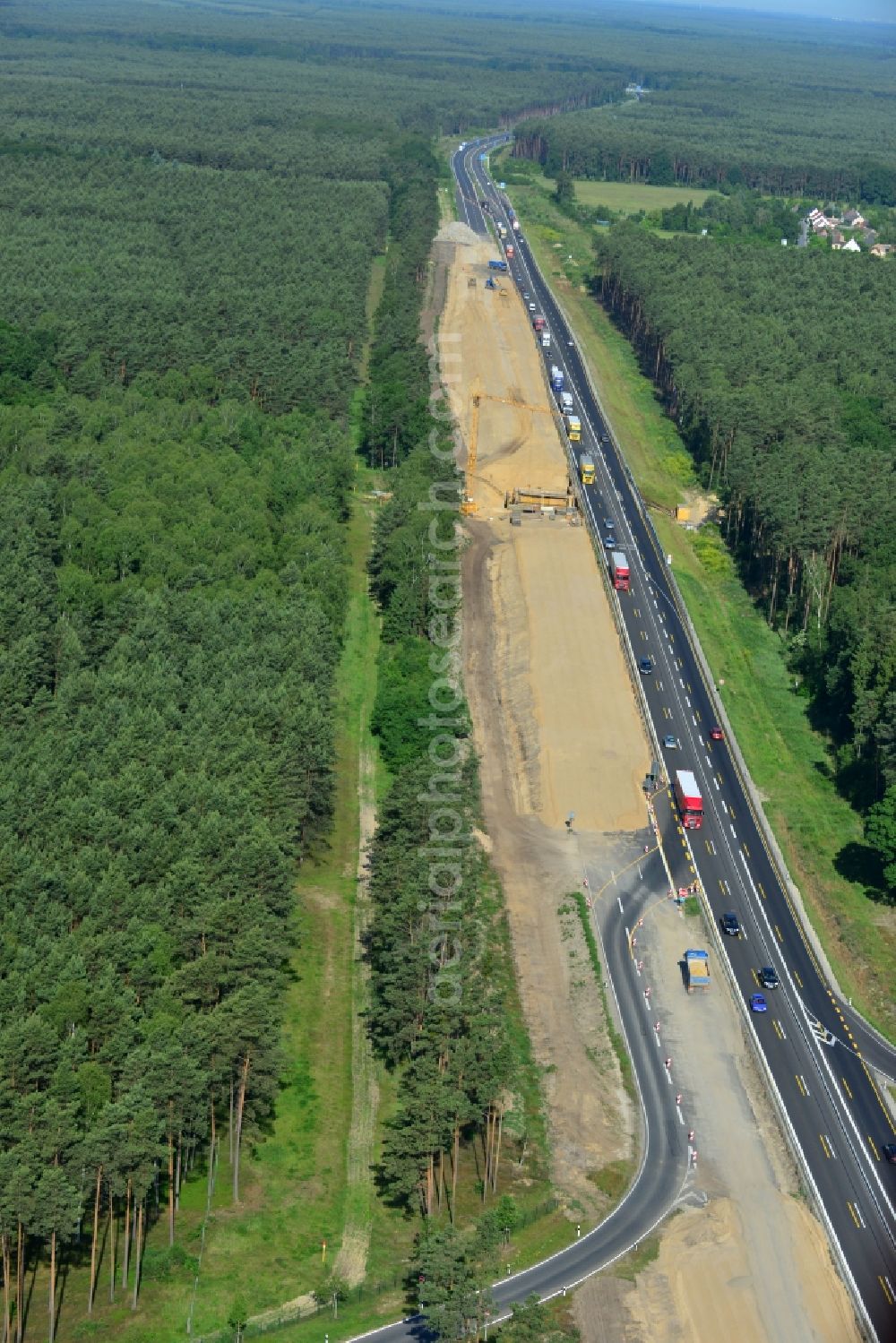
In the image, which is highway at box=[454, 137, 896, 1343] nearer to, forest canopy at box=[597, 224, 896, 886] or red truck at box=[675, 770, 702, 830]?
red truck at box=[675, 770, 702, 830]

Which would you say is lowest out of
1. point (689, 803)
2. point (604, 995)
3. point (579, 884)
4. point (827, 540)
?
point (579, 884)

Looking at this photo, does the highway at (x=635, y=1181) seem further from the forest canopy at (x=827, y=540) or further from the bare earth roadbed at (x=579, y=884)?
the forest canopy at (x=827, y=540)

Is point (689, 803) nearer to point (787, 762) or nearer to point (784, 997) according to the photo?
point (787, 762)

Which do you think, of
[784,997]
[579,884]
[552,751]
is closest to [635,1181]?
[784,997]

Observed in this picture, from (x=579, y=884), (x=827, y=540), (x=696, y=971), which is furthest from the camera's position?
(x=827, y=540)

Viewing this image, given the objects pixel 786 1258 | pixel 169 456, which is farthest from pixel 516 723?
pixel 786 1258

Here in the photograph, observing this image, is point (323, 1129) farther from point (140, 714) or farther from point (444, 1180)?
point (140, 714)

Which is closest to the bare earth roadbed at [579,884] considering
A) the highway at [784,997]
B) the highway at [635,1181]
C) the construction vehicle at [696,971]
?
the highway at [635,1181]
